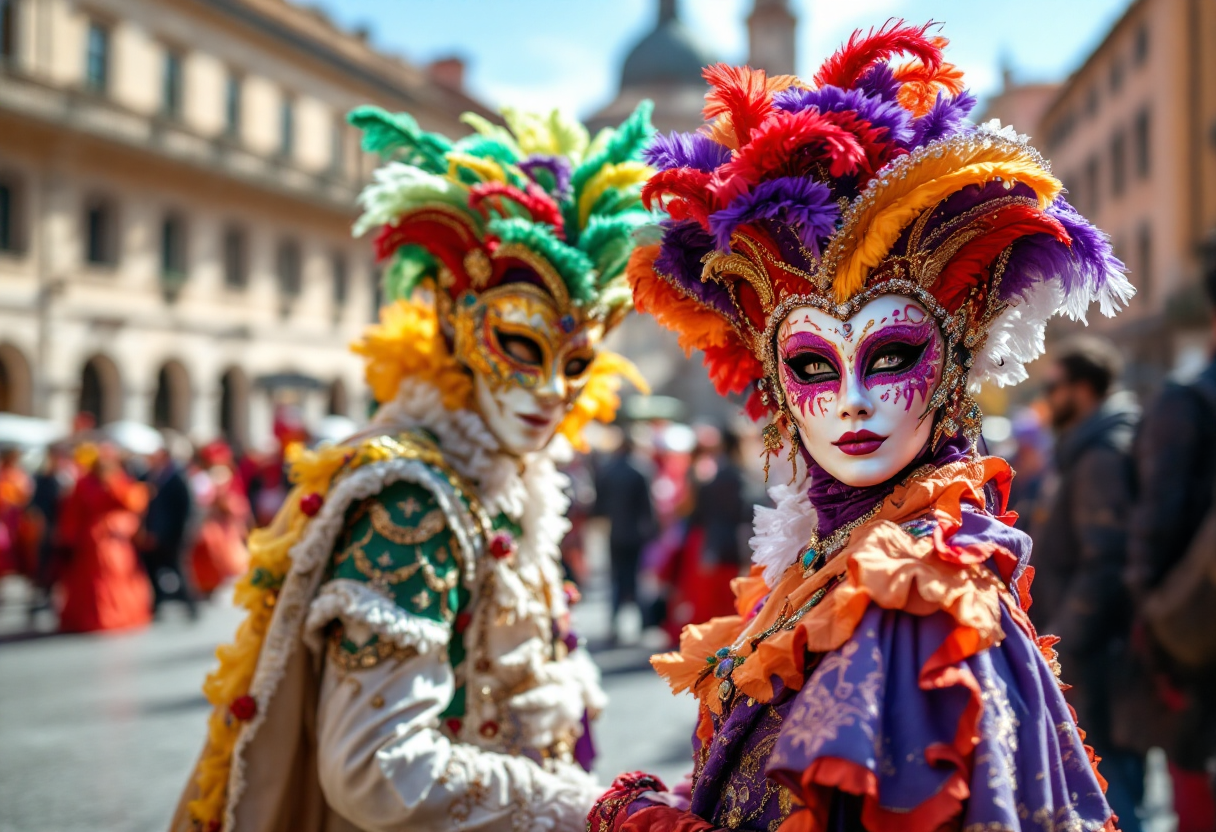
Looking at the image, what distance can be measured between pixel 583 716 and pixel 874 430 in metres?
1.55

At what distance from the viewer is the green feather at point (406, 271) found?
126 inches

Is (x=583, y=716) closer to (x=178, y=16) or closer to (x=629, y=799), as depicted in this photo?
(x=629, y=799)

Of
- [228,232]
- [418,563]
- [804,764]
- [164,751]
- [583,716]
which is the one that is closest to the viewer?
[804,764]

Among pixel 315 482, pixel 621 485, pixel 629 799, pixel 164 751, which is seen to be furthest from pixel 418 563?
pixel 621 485

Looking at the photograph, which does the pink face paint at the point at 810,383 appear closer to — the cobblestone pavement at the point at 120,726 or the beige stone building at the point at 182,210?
the cobblestone pavement at the point at 120,726

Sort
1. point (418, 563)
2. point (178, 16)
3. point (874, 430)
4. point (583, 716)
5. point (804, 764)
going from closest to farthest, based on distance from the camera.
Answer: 1. point (804, 764)
2. point (874, 430)
3. point (418, 563)
4. point (583, 716)
5. point (178, 16)

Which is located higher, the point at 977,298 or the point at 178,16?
the point at 178,16

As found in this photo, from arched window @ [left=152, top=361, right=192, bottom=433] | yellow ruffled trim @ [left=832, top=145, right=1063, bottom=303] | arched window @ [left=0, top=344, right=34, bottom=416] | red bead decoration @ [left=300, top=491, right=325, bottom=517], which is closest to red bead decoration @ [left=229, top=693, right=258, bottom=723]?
red bead decoration @ [left=300, top=491, right=325, bottom=517]

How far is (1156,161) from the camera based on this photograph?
2766 centimetres

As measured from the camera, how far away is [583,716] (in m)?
3.01

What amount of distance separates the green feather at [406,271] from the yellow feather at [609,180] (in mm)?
509

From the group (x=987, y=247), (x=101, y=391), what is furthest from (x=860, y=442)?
(x=101, y=391)

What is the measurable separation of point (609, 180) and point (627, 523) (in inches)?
289

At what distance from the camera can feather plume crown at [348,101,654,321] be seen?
2.84 metres
